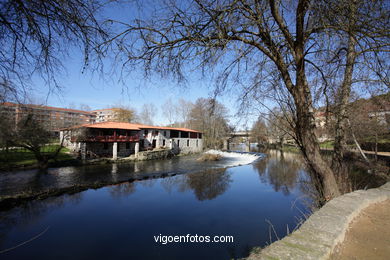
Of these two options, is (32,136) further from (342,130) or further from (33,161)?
(342,130)

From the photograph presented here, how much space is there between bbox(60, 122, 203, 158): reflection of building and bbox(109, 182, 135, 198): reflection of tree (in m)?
10.1

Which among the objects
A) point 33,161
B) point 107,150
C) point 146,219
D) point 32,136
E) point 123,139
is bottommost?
point 146,219

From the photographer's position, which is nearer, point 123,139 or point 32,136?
point 32,136

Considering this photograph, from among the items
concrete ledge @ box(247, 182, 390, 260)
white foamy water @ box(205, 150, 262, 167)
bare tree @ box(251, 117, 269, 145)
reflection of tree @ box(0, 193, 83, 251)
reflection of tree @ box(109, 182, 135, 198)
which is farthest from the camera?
white foamy water @ box(205, 150, 262, 167)

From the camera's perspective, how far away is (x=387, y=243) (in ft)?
6.79

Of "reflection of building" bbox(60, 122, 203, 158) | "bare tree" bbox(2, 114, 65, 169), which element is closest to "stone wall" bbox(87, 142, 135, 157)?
"reflection of building" bbox(60, 122, 203, 158)

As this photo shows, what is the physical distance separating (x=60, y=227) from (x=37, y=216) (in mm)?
1788

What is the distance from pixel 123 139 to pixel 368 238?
23205 mm

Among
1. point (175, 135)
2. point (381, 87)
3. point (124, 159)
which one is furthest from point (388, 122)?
point (175, 135)

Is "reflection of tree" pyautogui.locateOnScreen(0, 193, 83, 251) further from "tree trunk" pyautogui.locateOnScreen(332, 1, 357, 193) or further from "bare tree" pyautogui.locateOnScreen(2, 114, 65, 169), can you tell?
"tree trunk" pyautogui.locateOnScreen(332, 1, 357, 193)

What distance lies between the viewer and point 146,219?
748cm

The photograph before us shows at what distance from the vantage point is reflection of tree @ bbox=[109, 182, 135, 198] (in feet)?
34.4

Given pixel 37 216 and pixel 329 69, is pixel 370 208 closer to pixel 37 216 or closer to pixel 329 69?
pixel 329 69

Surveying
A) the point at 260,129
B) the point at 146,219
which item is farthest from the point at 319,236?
the point at 260,129
